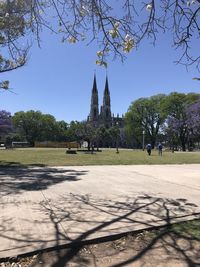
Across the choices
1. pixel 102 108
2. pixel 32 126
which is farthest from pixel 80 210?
pixel 102 108

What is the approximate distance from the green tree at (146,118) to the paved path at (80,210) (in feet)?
315

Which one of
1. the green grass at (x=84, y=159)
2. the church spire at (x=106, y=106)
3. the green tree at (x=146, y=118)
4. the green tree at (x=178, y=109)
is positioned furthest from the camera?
the church spire at (x=106, y=106)

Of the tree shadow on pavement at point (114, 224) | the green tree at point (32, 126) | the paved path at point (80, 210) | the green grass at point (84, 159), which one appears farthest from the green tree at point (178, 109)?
the tree shadow on pavement at point (114, 224)

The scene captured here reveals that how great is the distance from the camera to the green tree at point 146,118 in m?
108

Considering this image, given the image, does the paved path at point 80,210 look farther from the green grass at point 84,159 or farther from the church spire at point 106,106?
the church spire at point 106,106

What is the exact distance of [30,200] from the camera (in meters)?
9.48

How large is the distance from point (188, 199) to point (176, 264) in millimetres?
4980

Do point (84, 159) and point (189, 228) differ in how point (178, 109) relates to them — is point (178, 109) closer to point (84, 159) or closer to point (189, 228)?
point (84, 159)

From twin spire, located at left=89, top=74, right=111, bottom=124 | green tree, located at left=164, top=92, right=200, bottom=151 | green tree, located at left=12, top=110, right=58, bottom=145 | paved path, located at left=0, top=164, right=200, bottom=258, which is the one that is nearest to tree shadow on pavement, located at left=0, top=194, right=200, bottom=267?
paved path, located at left=0, top=164, right=200, bottom=258

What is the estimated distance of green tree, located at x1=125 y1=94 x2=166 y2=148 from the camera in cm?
10831

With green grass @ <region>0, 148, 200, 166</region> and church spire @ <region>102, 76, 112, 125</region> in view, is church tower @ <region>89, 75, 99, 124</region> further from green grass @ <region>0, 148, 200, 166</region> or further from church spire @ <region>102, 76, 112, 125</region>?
green grass @ <region>0, 148, 200, 166</region>

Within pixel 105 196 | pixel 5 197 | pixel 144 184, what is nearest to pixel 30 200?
pixel 5 197

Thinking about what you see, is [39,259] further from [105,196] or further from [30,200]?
[105,196]

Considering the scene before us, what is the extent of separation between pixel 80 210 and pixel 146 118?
103653 millimetres
